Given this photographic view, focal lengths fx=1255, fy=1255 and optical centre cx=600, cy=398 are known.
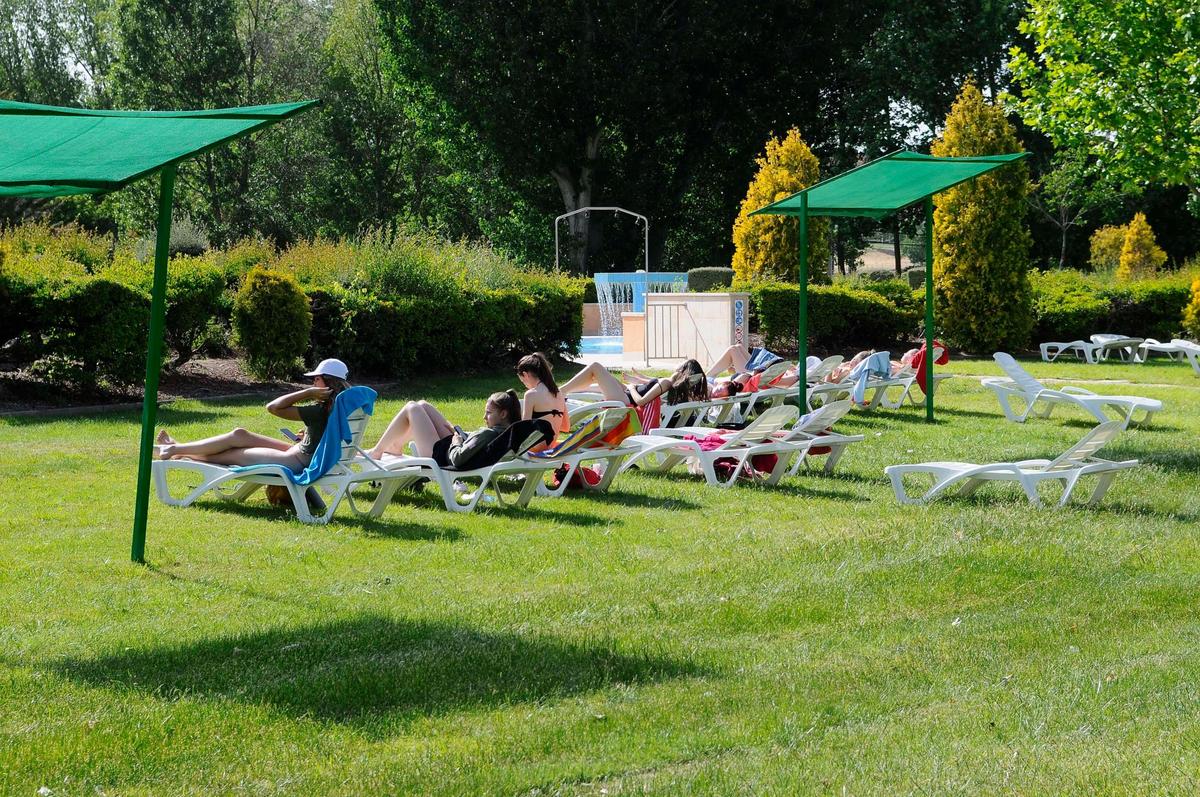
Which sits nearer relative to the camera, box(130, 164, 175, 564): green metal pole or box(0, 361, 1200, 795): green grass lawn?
box(0, 361, 1200, 795): green grass lawn

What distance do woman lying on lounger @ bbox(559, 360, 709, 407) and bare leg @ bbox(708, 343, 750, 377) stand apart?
93.7 inches

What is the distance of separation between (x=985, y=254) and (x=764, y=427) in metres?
14.1

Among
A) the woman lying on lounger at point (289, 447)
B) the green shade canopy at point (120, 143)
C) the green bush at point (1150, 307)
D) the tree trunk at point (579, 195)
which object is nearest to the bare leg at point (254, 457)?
the woman lying on lounger at point (289, 447)

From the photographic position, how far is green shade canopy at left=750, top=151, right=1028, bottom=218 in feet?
39.0

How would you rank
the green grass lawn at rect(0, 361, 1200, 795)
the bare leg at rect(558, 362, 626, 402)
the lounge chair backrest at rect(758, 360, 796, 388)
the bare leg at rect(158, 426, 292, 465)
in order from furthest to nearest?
the lounge chair backrest at rect(758, 360, 796, 388), the bare leg at rect(558, 362, 626, 402), the bare leg at rect(158, 426, 292, 465), the green grass lawn at rect(0, 361, 1200, 795)

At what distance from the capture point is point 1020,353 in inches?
935

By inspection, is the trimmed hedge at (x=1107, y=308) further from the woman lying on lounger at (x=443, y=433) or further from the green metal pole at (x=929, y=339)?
the woman lying on lounger at (x=443, y=433)

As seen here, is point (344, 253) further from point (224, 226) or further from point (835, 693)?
point (224, 226)

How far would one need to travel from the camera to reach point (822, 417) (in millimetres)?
10242

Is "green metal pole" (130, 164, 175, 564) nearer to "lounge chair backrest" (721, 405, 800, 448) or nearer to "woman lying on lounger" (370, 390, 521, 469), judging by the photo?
"woman lying on lounger" (370, 390, 521, 469)

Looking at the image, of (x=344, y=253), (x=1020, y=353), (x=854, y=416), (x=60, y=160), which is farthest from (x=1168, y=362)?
(x=60, y=160)

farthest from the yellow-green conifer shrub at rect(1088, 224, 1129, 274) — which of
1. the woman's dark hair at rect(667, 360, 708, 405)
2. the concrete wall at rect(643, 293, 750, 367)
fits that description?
the woman's dark hair at rect(667, 360, 708, 405)

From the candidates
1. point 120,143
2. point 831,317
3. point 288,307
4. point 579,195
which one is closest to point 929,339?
point 831,317

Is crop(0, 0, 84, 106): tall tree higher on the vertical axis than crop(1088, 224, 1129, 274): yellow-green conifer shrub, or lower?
higher
